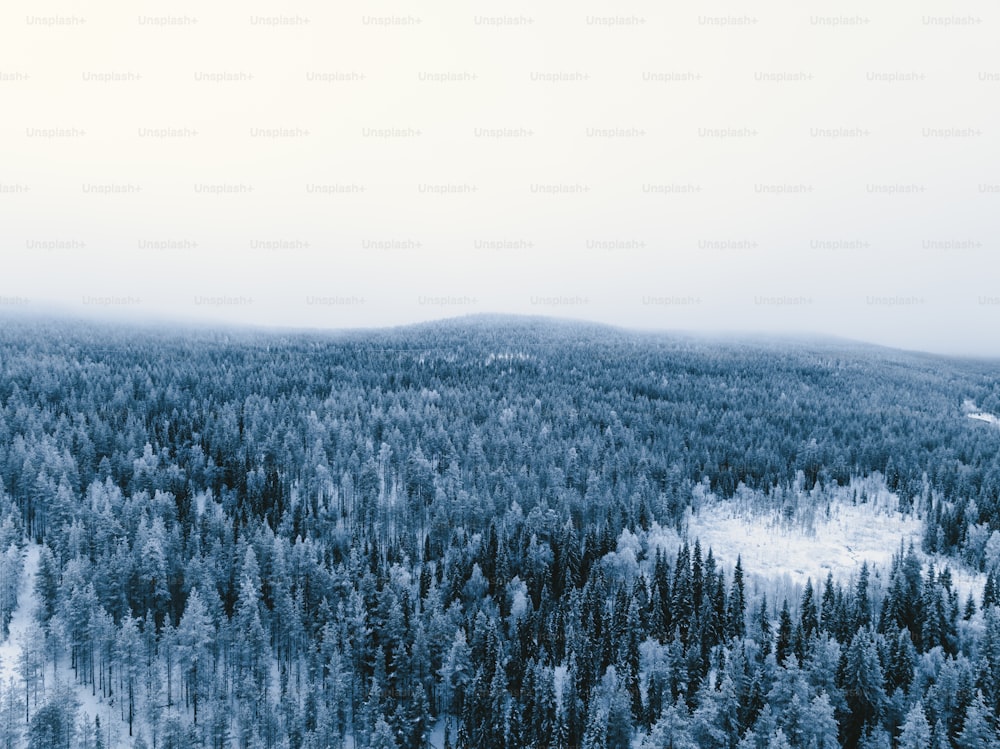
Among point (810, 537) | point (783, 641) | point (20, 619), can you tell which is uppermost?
point (810, 537)

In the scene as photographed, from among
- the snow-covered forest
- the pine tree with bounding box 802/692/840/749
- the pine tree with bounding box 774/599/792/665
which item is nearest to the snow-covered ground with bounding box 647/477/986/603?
the snow-covered forest

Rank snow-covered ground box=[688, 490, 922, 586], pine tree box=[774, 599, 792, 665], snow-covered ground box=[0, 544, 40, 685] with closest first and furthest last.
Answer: snow-covered ground box=[0, 544, 40, 685] → pine tree box=[774, 599, 792, 665] → snow-covered ground box=[688, 490, 922, 586]

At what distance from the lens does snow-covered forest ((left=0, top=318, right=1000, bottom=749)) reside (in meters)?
55.5

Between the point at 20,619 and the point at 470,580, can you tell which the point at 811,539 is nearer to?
the point at 470,580

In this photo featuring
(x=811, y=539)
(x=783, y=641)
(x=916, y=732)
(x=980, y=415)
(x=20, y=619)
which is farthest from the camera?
(x=980, y=415)

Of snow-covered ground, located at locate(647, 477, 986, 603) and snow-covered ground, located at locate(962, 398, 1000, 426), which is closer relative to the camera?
snow-covered ground, located at locate(647, 477, 986, 603)

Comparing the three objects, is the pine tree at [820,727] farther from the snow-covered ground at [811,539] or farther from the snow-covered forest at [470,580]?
the snow-covered ground at [811,539]

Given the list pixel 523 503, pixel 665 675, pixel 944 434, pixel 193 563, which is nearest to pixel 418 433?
pixel 523 503

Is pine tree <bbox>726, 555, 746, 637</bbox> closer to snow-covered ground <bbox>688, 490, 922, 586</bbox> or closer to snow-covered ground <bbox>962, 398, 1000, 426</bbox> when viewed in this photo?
snow-covered ground <bbox>688, 490, 922, 586</bbox>

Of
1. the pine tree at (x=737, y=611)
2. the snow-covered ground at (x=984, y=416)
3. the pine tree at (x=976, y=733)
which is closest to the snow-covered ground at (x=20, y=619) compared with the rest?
the pine tree at (x=737, y=611)

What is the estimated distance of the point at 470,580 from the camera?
7606cm

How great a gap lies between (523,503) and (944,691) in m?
60.4

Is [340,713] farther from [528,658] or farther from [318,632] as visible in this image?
[528,658]

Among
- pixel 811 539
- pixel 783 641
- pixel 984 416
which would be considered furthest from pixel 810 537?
pixel 984 416
